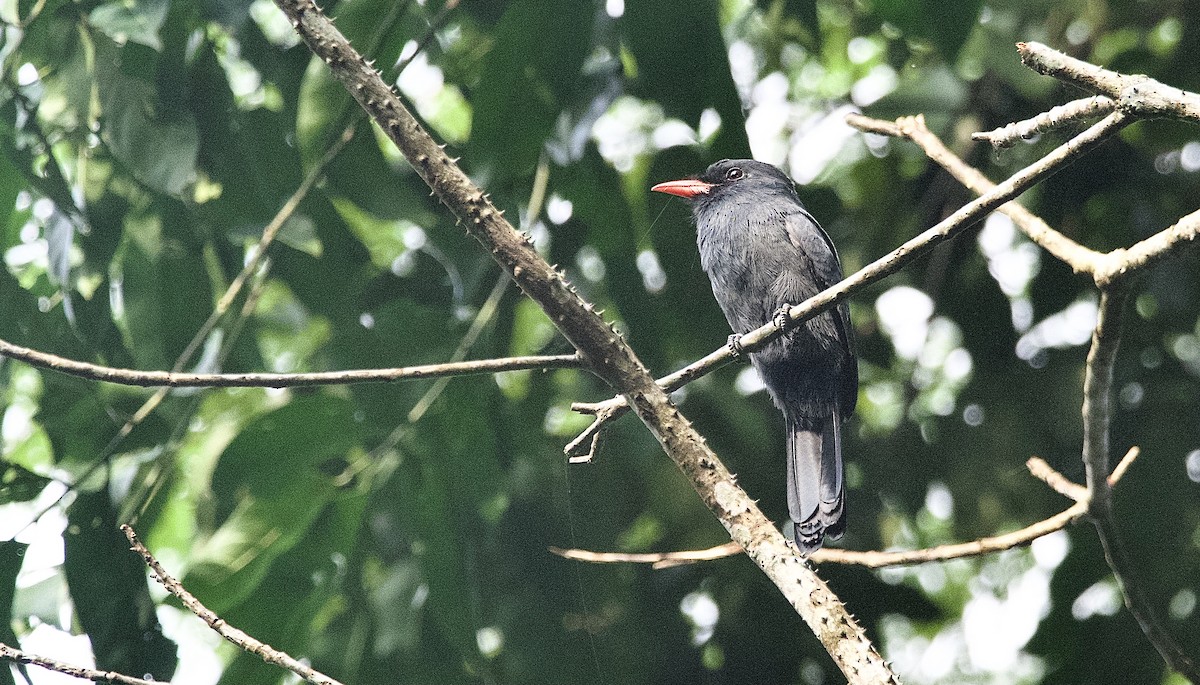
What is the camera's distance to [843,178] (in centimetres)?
353

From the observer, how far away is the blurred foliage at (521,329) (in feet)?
9.14

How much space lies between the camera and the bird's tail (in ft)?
6.97

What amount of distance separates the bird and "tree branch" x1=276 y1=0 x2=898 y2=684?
825mm

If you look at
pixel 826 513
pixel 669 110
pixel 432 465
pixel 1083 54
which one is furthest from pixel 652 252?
pixel 1083 54

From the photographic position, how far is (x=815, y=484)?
2342 mm

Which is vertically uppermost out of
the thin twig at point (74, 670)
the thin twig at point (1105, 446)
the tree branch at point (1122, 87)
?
the tree branch at point (1122, 87)

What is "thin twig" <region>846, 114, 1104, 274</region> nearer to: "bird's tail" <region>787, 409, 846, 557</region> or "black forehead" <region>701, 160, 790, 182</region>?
"black forehead" <region>701, 160, 790, 182</region>

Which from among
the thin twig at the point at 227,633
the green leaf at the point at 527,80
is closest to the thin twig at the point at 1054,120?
the green leaf at the point at 527,80

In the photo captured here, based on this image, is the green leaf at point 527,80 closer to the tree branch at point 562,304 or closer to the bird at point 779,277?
the bird at point 779,277

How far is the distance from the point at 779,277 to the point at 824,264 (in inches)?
5.1

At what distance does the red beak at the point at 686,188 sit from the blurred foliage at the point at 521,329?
1.5 inches

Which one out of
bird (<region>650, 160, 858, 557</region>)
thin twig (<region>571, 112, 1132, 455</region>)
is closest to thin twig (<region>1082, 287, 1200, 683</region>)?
thin twig (<region>571, 112, 1132, 455</region>)

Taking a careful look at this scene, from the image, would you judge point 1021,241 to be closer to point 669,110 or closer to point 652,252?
point 652,252

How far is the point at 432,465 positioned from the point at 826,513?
120 cm
